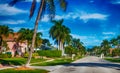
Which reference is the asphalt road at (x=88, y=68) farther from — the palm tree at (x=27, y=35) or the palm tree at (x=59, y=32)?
the palm tree at (x=59, y=32)

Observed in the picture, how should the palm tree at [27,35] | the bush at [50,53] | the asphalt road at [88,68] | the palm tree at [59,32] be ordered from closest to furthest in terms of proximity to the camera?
the asphalt road at [88,68], the palm tree at [27,35], the bush at [50,53], the palm tree at [59,32]

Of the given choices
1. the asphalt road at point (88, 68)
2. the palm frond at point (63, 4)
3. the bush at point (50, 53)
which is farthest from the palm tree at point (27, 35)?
the palm frond at point (63, 4)

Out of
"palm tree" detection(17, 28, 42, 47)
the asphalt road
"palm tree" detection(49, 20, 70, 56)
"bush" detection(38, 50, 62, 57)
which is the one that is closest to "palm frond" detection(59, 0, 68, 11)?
the asphalt road

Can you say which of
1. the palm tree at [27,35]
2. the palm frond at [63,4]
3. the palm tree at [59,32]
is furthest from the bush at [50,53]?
the palm frond at [63,4]

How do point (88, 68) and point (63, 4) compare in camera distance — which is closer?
point (63, 4)

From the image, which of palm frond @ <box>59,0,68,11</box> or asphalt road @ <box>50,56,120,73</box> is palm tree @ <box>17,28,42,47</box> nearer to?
asphalt road @ <box>50,56,120,73</box>

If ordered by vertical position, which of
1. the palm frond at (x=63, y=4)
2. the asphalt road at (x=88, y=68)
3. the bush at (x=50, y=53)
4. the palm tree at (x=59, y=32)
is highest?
the palm tree at (x=59, y=32)

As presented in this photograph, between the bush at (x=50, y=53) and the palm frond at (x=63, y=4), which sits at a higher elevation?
the palm frond at (x=63, y=4)

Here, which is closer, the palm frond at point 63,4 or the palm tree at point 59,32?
the palm frond at point 63,4

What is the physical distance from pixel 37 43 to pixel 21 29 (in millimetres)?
6469

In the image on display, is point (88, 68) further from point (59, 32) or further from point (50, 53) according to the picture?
point (59, 32)

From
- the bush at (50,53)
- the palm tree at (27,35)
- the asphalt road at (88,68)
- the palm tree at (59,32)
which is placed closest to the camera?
the asphalt road at (88,68)

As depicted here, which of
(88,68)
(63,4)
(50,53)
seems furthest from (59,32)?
(63,4)

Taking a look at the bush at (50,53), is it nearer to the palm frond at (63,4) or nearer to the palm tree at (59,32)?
the palm tree at (59,32)
